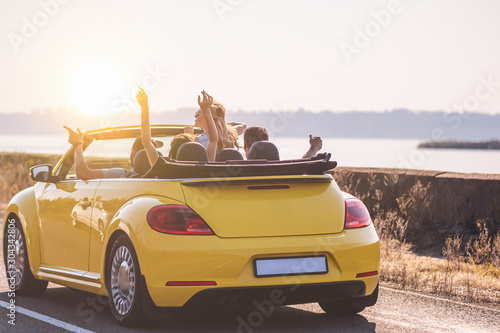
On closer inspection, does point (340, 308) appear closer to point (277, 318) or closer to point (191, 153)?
point (277, 318)

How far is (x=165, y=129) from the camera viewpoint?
320 inches

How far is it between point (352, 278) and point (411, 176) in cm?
587

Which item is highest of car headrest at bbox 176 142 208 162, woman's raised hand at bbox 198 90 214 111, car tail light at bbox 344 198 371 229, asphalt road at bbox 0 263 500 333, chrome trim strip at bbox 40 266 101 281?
woman's raised hand at bbox 198 90 214 111

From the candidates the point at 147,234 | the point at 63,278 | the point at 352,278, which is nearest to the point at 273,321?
the point at 352,278

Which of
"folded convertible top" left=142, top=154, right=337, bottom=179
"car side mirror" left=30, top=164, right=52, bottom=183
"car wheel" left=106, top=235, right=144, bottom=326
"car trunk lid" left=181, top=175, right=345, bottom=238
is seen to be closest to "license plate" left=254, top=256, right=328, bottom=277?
"car trunk lid" left=181, top=175, right=345, bottom=238

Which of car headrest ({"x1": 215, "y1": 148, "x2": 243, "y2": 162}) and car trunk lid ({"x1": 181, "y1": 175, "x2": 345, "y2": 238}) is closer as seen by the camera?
car trunk lid ({"x1": 181, "y1": 175, "x2": 345, "y2": 238})

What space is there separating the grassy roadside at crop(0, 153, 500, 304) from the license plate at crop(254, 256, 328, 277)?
8.62 ft

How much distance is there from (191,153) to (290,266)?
1.36 metres

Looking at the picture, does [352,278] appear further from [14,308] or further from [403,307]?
[14,308]

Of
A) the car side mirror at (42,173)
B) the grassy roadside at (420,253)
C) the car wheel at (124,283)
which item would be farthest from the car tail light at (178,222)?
the grassy roadside at (420,253)

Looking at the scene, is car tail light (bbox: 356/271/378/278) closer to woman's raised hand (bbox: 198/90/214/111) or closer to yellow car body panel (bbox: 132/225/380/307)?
yellow car body panel (bbox: 132/225/380/307)

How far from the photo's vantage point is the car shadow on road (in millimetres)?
6285

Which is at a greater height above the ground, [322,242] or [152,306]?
[322,242]

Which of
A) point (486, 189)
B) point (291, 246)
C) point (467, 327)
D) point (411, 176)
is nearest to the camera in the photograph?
point (291, 246)
